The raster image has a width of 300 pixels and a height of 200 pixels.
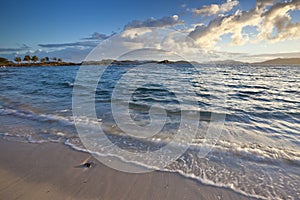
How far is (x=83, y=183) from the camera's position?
264cm

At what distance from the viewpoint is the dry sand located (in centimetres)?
243

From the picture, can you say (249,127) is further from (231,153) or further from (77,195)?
(77,195)

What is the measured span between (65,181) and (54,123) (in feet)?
11.8

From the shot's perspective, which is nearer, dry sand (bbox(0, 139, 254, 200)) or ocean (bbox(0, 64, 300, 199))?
dry sand (bbox(0, 139, 254, 200))

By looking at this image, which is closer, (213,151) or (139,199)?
(139,199)

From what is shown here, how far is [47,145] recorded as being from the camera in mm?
3979

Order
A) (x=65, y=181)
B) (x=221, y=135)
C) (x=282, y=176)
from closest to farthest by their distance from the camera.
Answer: (x=65, y=181), (x=282, y=176), (x=221, y=135)

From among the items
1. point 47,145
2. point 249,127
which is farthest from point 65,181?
point 249,127

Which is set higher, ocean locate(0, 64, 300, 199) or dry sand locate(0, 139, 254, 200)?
dry sand locate(0, 139, 254, 200)

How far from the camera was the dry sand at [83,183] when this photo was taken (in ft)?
7.96

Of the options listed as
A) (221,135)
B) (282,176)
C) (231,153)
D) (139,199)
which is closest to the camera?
(139,199)

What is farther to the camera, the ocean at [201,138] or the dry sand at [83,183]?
the ocean at [201,138]

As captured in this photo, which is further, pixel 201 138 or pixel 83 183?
pixel 201 138

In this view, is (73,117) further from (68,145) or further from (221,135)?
(221,135)
